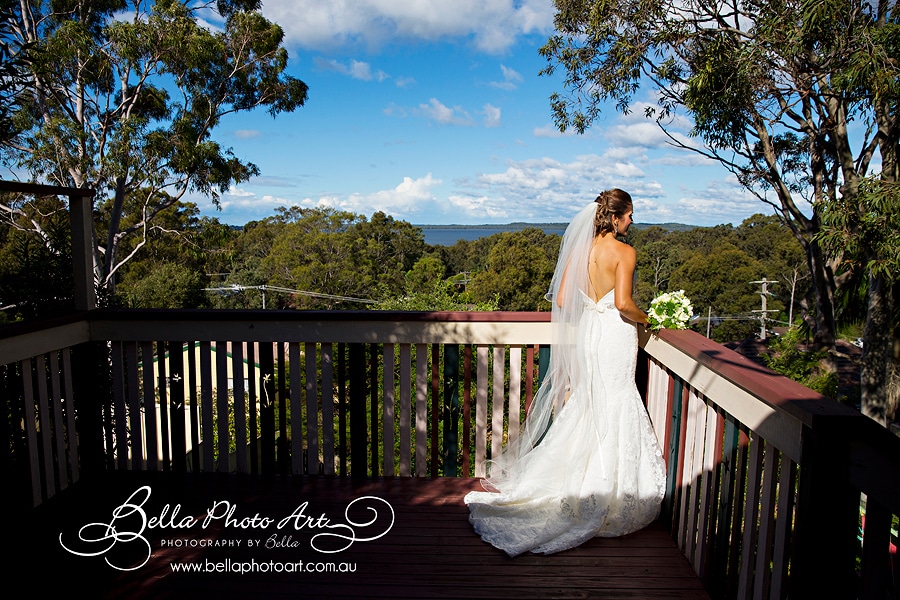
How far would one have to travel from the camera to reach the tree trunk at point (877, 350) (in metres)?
9.30

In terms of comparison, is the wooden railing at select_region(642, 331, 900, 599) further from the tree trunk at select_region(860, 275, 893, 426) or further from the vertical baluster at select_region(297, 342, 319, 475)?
the tree trunk at select_region(860, 275, 893, 426)

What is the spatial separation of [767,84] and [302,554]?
983 centimetres

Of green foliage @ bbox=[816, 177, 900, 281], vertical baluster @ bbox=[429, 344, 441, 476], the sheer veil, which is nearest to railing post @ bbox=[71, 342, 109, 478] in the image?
vertical baluster @ bbox=[429, 344, 441, 476]

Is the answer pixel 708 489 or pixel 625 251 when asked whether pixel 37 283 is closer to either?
pixel 625 251

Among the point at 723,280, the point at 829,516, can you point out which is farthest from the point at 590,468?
the point at 723,280

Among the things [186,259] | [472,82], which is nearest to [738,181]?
[472,82]

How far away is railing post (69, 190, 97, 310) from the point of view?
10.3 ft

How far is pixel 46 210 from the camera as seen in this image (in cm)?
1533

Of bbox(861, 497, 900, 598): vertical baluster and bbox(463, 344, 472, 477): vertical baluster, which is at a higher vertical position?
bbox(861, 497, 900, 598): vertical baluster

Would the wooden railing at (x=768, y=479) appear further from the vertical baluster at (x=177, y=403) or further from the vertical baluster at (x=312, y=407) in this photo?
the vertical baluster at (x=177, y=403)

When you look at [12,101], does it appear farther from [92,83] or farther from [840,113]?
[92,83]

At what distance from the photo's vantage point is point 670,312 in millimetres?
2748

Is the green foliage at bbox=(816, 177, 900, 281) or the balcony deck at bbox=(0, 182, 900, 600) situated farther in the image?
the green foliage at bbox=(816, 177, 900, 281)

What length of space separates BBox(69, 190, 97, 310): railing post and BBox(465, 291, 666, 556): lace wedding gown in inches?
97.7
